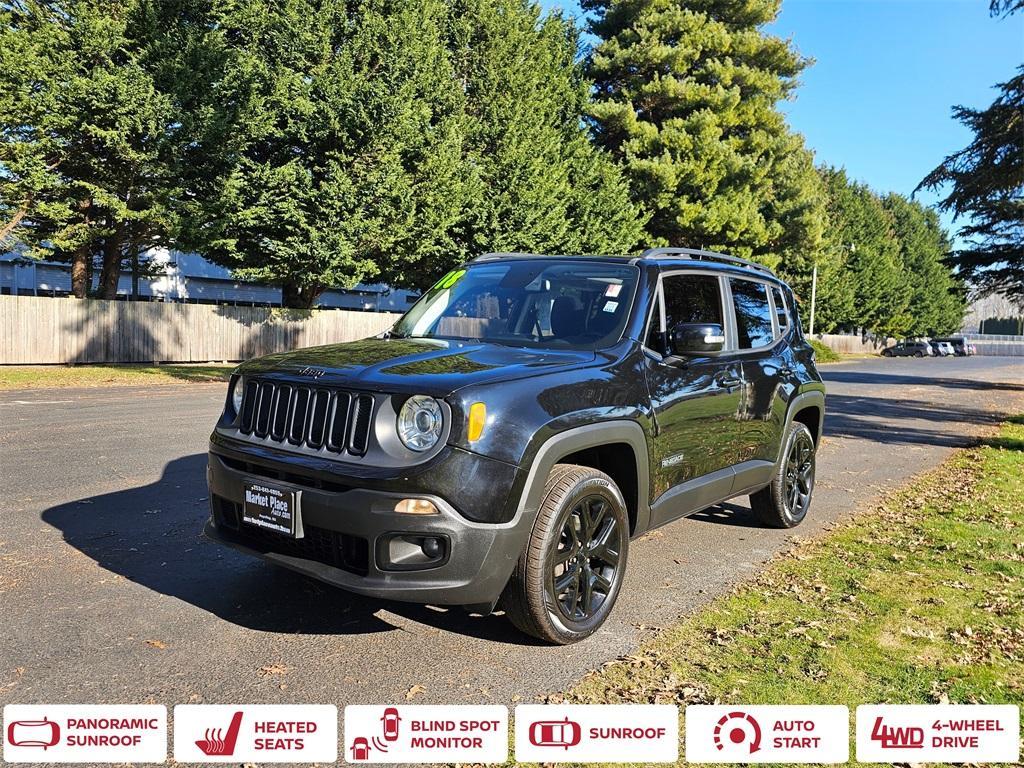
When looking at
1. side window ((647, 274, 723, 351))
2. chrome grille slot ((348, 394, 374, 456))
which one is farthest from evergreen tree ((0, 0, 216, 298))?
chrome grille slot ((348, 394, 374, 456))

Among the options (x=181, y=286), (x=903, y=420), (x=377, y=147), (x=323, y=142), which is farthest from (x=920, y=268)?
(x=323, y=142)

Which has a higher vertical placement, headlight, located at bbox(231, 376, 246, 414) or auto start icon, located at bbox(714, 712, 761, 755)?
headlight, located at bbox(231, 376, 246, 414)

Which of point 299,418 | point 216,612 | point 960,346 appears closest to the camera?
point 299,418

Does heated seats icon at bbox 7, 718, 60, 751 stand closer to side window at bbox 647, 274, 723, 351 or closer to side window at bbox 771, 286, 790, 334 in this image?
side window at bbox 647, 274, 723, 351

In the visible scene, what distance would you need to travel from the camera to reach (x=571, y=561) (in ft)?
12.3

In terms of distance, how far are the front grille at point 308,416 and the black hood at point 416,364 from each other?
0.21 feet

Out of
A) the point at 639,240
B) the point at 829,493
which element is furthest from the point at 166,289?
the point at 829,493

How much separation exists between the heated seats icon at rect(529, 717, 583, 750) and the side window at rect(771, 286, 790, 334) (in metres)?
4.03

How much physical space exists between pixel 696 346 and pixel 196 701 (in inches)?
119

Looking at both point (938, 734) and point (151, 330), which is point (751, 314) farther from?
point (151, 330)

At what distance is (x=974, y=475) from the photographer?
8867 mm

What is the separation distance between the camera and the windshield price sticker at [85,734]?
9.05ft

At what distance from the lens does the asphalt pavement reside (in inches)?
129

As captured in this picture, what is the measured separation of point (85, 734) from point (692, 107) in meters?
36.1
